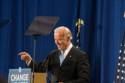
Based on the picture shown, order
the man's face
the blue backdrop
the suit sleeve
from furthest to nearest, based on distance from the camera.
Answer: the blue backdrop, the man's face, the suit sleeve

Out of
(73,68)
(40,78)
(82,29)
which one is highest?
(82,29)

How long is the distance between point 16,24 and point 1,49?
39 centimetres

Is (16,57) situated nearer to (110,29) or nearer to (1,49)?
(1,49)

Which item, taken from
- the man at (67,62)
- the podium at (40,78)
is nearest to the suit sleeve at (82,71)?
the man at (67,62)

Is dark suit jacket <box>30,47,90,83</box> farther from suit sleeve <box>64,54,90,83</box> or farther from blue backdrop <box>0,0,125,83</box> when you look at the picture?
blue backdrop <box>0,0,125,83</box>

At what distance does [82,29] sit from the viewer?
4070mm

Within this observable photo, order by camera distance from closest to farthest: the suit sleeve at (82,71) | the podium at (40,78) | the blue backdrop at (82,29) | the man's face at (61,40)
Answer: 1. the suit sleeve at (82,71)
2. the man's face at (61,40)
3. the blue backdrop at (82,29)
4. the podium at (40,78)

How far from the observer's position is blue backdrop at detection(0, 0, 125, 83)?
12.1 feet

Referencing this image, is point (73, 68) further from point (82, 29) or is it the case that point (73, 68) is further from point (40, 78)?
point (82, 29)

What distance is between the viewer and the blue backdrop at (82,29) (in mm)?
3686

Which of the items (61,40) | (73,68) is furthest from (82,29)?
(73,68)

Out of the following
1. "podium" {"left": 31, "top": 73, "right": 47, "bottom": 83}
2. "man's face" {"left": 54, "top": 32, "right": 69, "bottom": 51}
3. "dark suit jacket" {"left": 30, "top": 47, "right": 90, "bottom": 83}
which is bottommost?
"podium" {"left": 31, "top": 73, "right": 47, "bottom": 83}

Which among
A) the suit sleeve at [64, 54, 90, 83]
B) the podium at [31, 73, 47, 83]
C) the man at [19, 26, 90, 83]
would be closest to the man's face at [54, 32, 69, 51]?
the man at [19, 26, 90, 83]

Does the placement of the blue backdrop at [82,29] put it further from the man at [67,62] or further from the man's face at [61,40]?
the man's face at [61,40]
